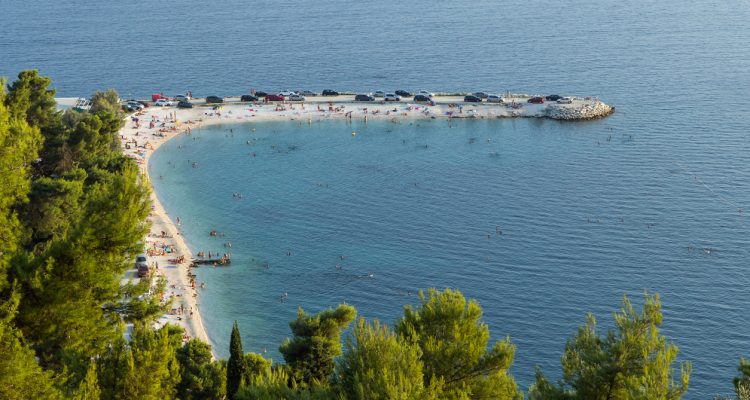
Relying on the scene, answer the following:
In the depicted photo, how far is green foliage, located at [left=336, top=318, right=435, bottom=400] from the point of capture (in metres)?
18.1

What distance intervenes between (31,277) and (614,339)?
13785 millimetres

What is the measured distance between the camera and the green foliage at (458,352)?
21547 mm

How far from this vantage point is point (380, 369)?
18.7m

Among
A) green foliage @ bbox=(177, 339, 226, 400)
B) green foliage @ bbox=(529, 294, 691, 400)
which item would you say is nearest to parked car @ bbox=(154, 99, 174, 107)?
green foliage @ bbox=(177, 339, 226, 400)

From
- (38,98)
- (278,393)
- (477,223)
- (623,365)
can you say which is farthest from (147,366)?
(477,223)

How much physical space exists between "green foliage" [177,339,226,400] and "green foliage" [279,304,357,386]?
10.2ft

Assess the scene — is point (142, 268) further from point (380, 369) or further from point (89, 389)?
point (89, 389)

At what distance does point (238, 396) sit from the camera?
71.2 ft

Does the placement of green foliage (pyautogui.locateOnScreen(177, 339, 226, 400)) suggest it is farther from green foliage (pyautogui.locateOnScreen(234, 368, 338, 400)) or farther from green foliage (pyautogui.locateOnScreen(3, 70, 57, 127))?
green foliage (pyautogui.locateOnScreen(3, 70, 57, 127))

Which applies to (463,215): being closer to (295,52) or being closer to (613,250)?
(613,250)

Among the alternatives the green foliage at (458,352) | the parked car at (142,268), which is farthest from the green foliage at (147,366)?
the parked car at (142,268)

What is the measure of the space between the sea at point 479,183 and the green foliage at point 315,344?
39.4 feet

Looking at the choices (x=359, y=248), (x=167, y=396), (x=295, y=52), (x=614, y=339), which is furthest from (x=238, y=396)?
(x=295, y=52)

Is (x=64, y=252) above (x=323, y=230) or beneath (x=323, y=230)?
above
